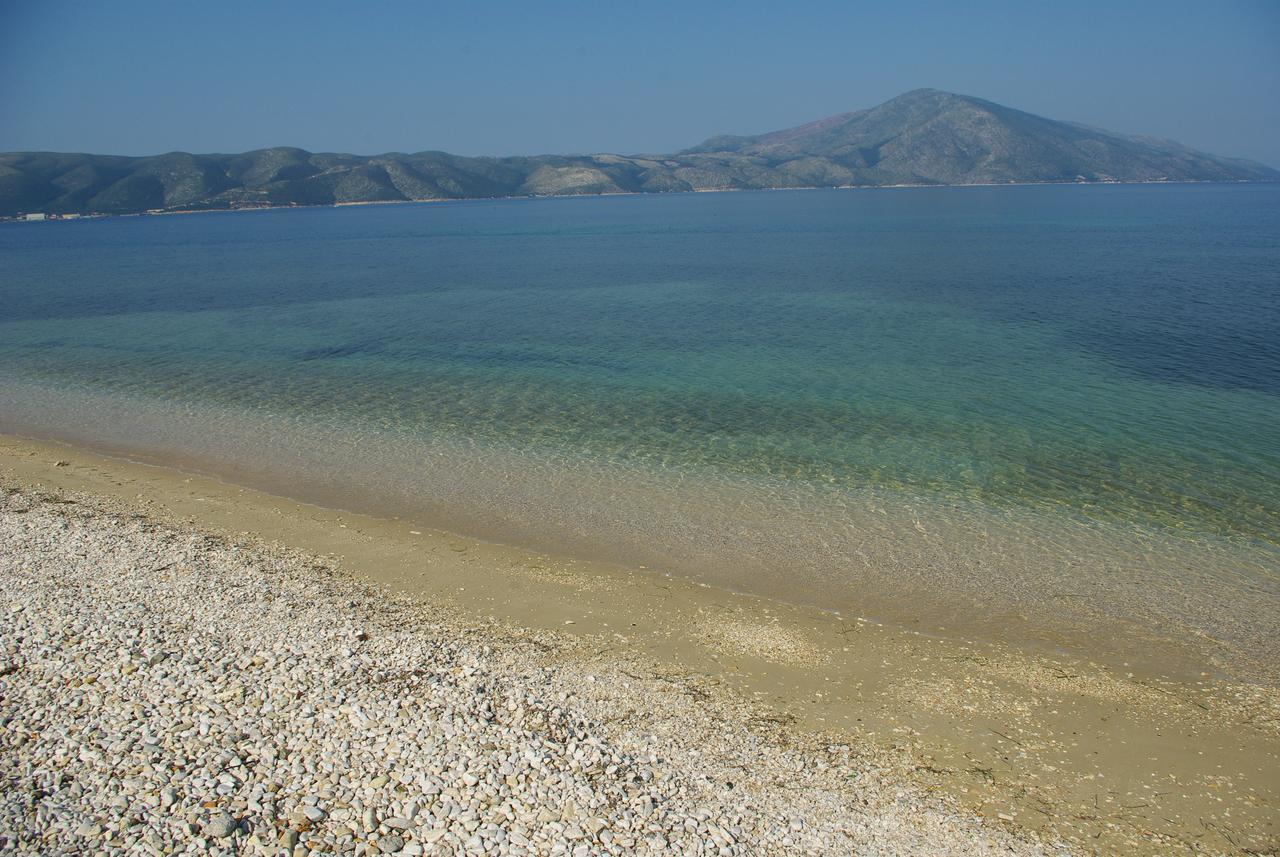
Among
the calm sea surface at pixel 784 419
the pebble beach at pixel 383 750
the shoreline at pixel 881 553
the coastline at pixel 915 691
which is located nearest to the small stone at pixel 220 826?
the pebble beach at pixel 383 750

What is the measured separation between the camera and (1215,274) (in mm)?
45875

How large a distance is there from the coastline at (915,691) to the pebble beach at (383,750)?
300mm

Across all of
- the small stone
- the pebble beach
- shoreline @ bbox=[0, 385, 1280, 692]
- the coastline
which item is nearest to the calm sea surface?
shoreline @ bbox=[0, 385, 1280, 692]

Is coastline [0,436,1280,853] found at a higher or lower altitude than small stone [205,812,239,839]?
lower

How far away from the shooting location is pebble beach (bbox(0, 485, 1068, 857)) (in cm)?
642

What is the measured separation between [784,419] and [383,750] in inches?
562

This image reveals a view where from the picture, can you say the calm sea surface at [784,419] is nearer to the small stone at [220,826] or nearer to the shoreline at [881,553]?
the shoreline at [881,553]

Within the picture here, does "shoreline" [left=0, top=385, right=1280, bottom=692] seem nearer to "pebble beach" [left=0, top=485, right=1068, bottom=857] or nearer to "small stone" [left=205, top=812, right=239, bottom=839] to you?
"pebble beach" [left=0, top=485, right=1068, bottom=857]

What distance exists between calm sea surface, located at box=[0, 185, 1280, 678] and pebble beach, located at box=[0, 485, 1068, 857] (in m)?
3.88

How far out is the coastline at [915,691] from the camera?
23.7ft

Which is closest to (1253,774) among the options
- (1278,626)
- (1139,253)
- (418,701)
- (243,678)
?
(1278,626)

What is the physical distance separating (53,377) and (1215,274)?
2182 inches

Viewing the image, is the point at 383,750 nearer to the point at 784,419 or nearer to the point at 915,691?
the point at 915,691

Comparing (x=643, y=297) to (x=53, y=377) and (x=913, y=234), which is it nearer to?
(x=53, y=377)
